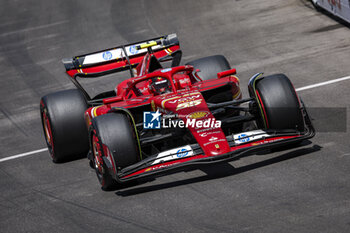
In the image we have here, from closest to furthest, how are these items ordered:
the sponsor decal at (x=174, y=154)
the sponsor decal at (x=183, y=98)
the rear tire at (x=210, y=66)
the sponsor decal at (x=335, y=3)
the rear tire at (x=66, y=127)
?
1. the sponsor decal at (x=174, y=154)
2. the sponsor decal at (x=183, y=98)
3. the rear tire at (x=66, y=127)
4. the rear tire at (x=210, y=66)
5. the sponsor decal at (x=335, y=3)

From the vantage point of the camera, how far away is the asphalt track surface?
746cm

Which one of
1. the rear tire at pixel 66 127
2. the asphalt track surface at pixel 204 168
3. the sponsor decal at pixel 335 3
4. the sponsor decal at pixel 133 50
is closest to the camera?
the asphalt track surface at pixel 204 168

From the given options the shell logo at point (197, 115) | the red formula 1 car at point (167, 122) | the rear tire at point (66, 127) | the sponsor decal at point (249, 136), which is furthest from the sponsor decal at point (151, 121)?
the rear tire at point (66, 127)

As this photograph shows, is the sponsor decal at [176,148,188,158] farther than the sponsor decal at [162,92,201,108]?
No

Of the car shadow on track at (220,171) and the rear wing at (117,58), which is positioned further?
the rear wing at (117,58)

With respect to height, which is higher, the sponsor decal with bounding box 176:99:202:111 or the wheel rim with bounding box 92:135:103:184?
the sponsor decal with bounding box 176:99:202:111

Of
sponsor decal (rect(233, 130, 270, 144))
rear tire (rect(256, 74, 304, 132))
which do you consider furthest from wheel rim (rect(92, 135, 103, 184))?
rear tire (rect(256, 74, 304, 132))

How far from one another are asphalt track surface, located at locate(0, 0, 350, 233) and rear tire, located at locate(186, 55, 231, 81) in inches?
68.2

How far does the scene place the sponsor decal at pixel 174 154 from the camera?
8586 millimetres

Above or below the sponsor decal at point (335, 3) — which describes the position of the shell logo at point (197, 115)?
above

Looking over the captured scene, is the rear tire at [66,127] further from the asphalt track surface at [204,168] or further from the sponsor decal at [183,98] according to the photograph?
the sponsor decal at [183,98]

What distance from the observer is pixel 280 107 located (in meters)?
9.18

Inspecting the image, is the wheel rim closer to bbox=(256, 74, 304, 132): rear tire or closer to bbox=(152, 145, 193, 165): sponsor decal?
bbox=(152, 145, 193, 165): sponsor decal

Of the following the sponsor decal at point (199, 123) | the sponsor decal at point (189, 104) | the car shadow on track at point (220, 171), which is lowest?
the car shadow on track at point (220, 171)
